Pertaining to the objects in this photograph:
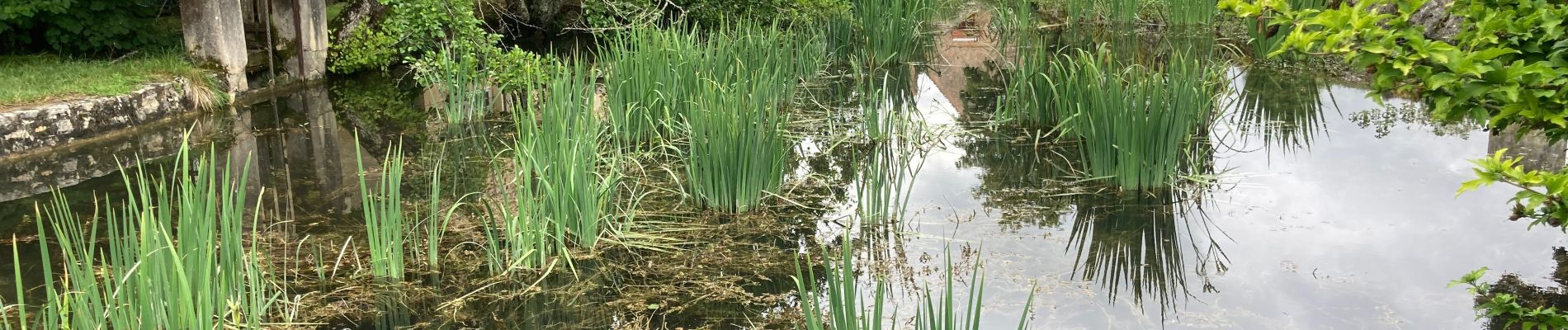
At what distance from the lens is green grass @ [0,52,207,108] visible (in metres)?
6.68

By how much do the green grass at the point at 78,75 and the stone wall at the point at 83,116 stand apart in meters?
0.09

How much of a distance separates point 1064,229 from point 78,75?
6.05 m

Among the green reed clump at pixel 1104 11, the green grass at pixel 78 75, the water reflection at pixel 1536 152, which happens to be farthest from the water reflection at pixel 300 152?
the green reed clump at pixel 1104 11

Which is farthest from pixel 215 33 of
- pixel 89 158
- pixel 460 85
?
pixel 460 85

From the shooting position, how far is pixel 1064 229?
4.83 meters

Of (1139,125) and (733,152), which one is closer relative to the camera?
(733,152)

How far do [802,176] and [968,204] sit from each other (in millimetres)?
888

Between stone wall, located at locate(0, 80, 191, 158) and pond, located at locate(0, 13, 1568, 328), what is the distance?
161 millimetres

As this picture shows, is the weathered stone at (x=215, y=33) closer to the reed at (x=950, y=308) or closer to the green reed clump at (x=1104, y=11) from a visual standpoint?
the reed at (x=950, y=308)

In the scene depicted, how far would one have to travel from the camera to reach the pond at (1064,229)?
3.87 m

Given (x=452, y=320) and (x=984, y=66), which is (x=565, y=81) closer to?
(x=452, y=320)

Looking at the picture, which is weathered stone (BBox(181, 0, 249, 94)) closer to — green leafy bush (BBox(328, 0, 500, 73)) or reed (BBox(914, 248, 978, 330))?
green leafy bush (BBox(328, 0, 500, 73))

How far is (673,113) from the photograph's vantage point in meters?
6.07

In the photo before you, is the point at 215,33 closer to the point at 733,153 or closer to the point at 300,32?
the point at 300,32
